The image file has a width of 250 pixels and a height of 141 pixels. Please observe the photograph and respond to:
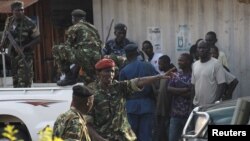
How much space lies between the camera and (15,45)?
8.27 metres

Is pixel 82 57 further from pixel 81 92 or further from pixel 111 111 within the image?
pixel 81 92

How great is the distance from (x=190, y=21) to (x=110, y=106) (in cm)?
407

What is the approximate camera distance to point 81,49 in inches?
286

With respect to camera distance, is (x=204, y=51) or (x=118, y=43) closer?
(x=204, y=51)

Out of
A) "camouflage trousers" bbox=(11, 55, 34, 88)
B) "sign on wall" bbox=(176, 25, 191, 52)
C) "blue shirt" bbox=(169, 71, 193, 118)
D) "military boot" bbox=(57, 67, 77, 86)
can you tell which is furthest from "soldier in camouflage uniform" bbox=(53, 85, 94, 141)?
"sign on wall" bbox=(176, 25, 191, 52)

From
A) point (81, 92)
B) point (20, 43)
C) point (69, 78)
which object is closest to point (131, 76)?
point (69, 78)

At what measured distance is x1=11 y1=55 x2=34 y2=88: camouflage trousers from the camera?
26.9 ft

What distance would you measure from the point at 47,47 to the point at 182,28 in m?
3.01

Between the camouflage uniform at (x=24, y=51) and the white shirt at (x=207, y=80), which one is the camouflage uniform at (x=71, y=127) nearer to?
the white shirt at (x=207, y=80)

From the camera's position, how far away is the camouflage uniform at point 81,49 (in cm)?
723

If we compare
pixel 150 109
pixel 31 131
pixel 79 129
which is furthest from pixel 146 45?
pixel 79 129

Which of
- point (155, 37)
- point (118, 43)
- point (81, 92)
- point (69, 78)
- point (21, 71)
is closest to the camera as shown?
point (81, 92)

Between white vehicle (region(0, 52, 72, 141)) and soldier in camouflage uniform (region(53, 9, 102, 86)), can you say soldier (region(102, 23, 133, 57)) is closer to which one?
soldier in camouflage uniform (region(53, 9, 102, 86))

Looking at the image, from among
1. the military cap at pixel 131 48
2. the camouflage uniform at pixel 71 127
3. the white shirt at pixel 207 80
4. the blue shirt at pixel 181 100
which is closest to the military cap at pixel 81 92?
the camouflage uniform at pixel 71 127
